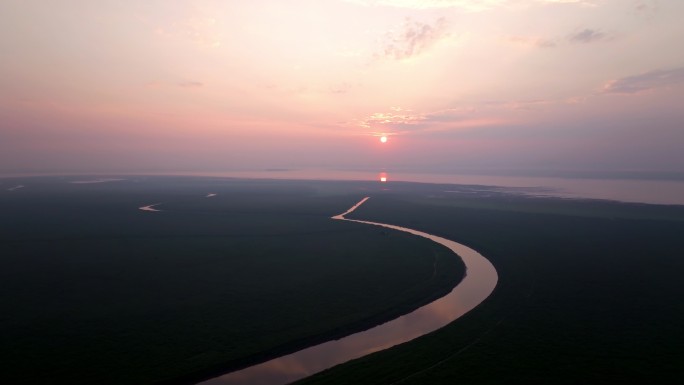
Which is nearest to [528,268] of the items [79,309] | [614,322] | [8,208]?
[614,322]

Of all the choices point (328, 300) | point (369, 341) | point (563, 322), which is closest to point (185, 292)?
point (328, 300)

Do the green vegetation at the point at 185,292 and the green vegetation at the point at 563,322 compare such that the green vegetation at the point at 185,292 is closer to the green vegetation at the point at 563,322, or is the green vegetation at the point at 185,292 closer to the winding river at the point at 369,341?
the winding river at the point at 369,341

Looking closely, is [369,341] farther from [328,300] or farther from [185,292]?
[185,292]

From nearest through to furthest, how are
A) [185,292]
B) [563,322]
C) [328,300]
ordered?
[563,322]
[328,300]
[185,292]

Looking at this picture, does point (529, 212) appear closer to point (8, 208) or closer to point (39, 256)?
point (39, 256)

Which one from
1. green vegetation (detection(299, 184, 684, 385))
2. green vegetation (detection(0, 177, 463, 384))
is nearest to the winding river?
green vegetation (detection(0, 177, 463, 384))
